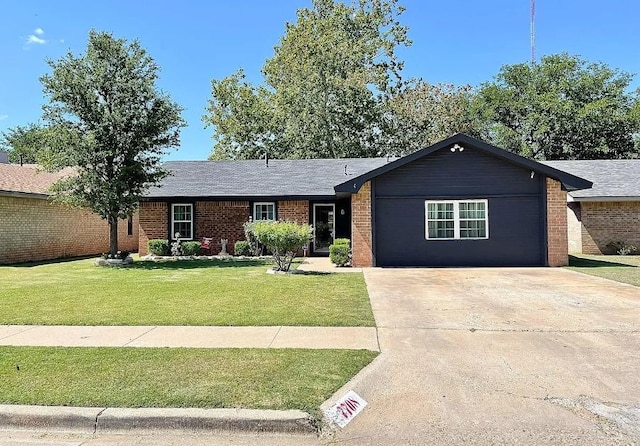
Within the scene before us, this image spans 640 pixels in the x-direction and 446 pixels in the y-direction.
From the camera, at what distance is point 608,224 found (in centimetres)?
1884

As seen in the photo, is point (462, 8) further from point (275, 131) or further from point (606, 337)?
point (275, 131)

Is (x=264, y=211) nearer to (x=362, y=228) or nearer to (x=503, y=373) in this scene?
(x=362, y=228)

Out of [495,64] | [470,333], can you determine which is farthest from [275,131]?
[470,333]

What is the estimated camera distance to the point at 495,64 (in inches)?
1538

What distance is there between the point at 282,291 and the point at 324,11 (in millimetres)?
34855

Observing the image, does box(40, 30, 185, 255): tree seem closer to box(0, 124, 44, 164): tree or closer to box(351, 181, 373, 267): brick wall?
box(351, 181, 373, 267): brick wall

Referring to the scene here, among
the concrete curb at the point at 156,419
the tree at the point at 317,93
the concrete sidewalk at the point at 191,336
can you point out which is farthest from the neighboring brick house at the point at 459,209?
the tree at the point at 317,93

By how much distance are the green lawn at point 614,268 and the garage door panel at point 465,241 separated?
A: 4.78 ft

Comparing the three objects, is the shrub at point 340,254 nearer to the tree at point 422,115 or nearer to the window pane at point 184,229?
the window pane at point 184,229

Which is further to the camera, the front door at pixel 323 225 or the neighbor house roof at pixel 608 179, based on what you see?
the front door at pixel 323 225

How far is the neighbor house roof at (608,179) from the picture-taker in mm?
18297

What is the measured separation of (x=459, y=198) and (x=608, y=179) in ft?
31.3

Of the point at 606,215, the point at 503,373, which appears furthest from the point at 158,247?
the point at 606,215

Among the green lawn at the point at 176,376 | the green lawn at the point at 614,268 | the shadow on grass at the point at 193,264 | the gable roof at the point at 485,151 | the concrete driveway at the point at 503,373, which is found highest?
the gable roof at the point at 485,151
